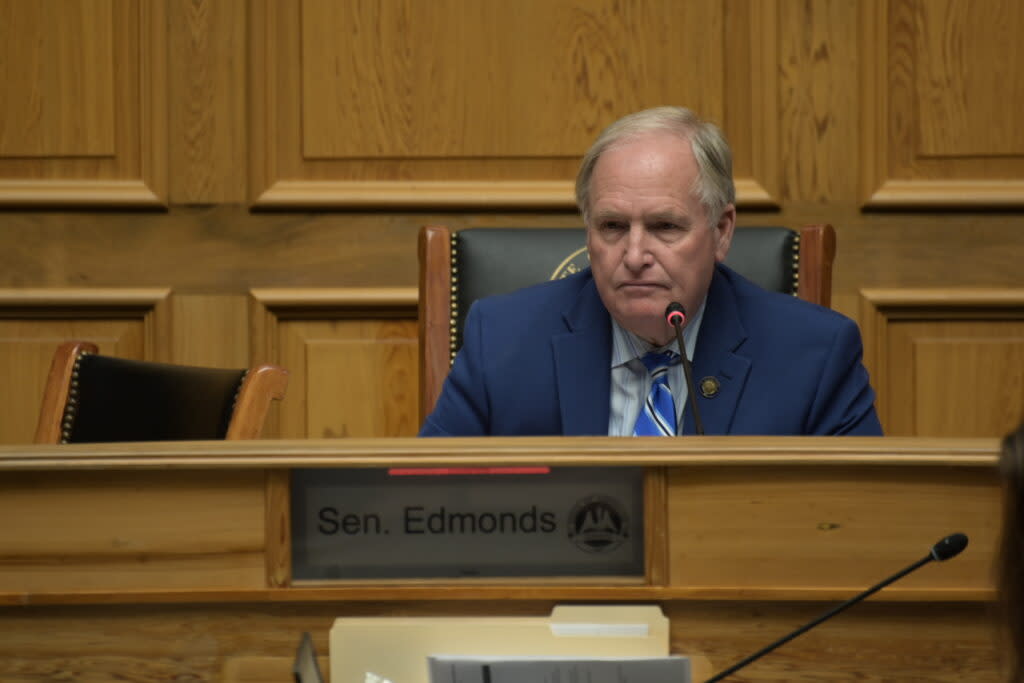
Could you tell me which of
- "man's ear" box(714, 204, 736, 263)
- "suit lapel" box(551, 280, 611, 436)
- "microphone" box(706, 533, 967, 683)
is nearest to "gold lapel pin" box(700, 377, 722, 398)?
"suit lapel" box(551, 280, 611, 436)

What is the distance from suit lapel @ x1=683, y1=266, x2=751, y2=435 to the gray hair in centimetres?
13

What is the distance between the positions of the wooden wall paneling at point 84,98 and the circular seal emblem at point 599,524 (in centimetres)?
197

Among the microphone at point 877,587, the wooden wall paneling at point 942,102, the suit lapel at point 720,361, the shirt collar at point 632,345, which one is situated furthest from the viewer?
the wooden wall paneling at point 942,102

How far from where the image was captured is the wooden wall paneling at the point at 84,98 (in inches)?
110

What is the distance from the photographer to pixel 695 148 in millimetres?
1987

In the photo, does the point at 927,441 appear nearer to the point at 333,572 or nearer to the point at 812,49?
the point at 333,572

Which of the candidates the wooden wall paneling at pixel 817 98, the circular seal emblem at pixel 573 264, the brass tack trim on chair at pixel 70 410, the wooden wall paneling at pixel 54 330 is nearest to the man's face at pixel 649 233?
the circular seal emblem at pixel 573 264

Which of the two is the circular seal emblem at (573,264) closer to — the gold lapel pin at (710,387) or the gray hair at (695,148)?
the gray hair at (695,148)

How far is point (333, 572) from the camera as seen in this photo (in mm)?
1056

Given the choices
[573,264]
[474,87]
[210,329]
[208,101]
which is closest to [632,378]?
[573,264]

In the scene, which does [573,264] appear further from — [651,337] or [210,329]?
[210,329]

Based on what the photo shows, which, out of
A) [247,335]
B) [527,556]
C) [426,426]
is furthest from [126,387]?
[527,556]

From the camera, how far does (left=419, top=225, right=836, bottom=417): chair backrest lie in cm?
217

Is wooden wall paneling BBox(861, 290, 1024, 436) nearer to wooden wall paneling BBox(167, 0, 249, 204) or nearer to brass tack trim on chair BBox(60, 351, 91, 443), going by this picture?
wooden wall paneling BBox(167, 0, 249, 204)
